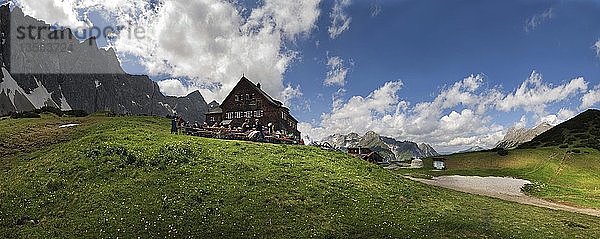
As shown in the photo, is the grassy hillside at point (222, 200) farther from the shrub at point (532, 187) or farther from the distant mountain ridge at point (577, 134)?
the distant mountain ridge at point (577, 134)

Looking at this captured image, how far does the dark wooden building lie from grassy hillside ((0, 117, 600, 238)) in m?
44.6

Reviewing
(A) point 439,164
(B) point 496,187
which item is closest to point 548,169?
(A) point 439,164

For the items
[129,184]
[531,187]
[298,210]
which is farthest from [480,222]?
[531,187]

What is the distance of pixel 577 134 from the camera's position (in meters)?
95.6

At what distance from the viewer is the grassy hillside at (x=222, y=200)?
944 inches

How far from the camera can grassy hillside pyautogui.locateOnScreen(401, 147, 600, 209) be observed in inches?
1977

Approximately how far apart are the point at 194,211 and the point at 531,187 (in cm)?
4525

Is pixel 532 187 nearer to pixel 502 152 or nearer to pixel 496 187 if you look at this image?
pixel 496 187

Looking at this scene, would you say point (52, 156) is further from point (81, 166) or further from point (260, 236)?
point (260, 236)

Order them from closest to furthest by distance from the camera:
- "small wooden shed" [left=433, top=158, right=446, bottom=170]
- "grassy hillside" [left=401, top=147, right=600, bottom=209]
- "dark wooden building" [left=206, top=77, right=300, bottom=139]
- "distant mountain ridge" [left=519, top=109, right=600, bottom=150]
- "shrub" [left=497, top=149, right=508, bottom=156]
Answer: "grassy hillside" [left=401, top=147, right=600, bottom=209], "small wooden shed" [left=433, top=158, right=446, bottom=170], "dark wooden building" [left=206, top=77, right=300, bottom=139], "shrub" [left=497, top=149, right=508, bottom=156], "distant mountain ridge" [left=519, top=109, right=600, bottom=150]

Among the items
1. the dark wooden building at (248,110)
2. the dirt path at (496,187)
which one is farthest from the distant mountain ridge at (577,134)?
the dark wooden building at (248,110)

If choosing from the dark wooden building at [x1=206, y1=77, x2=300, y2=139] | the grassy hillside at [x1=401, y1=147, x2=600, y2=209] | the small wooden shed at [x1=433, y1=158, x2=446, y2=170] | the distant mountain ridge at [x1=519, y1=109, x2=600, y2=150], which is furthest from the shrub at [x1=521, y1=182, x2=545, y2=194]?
the dark wooden building at [x1=206, y1=77, x2=300, y2=139]

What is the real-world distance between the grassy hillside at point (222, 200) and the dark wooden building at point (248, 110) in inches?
1758

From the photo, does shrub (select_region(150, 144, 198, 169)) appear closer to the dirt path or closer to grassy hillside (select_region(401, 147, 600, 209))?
the dirt path
